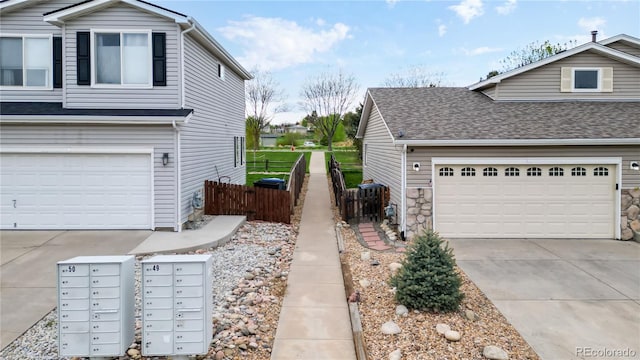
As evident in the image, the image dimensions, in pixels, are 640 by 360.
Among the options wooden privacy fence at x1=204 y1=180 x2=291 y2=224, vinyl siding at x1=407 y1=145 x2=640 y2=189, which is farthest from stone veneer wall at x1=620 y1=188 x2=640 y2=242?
wooden privacy fence at x1=204 y1=180 x2=291 y2=224

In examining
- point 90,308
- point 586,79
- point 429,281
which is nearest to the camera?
point 90,308

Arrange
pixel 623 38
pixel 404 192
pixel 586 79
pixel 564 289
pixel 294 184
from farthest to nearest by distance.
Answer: pixel 294 184
pixel 623 38
pixel 586 79
pixel 404 192
pixel 564 289

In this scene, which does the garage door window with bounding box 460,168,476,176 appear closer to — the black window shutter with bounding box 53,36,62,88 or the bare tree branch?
the black window shutter with bounding box 53,36,62,88

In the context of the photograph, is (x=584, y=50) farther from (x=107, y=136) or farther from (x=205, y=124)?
(x=107, y=136)

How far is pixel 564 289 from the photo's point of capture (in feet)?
22.9

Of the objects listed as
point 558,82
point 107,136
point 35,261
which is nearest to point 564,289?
point 558,82

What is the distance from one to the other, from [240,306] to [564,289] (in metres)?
5.59

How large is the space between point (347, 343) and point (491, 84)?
11.2m

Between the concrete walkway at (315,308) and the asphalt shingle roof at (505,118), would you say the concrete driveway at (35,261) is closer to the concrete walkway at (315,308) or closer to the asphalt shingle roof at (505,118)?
the concrete walkway at (315,308)

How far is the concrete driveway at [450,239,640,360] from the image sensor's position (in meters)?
5.14

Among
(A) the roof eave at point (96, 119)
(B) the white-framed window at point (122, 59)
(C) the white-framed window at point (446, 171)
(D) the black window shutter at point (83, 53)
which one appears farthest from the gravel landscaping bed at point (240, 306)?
(D) the black window shutter at point (83, 53)

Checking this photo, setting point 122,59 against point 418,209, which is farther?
point 122,59

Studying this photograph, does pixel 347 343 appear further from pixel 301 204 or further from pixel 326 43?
pixel 326 43

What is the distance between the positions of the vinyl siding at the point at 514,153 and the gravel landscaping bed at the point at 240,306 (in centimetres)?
394
